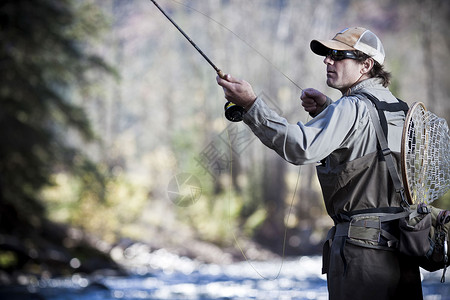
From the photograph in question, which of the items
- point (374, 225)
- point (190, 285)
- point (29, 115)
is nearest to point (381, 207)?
point (374, 225)

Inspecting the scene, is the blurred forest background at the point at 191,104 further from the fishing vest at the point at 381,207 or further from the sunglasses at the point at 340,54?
the fishing vest at the point at 381,207

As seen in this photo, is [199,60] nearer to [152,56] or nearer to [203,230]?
[152,56]

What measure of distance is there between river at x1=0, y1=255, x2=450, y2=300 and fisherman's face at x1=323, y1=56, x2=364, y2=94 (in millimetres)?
4852

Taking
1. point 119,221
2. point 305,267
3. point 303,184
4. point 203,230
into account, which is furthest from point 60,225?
point 303,184

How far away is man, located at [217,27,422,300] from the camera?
142cm

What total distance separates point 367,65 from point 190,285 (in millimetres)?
8143

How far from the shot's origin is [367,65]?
168 centimetres

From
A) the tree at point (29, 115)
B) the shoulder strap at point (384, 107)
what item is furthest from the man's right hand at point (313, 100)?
the tree at point (29, 115)

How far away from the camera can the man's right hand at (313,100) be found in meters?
1.90

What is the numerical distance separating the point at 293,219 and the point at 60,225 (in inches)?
217

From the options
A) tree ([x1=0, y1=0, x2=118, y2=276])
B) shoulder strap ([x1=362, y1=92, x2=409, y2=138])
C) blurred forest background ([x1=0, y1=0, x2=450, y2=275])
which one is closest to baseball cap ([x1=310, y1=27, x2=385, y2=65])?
shoulder strap ([x1=362, y1=92, x2=409, y2=138])

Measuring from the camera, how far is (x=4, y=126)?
314 inches

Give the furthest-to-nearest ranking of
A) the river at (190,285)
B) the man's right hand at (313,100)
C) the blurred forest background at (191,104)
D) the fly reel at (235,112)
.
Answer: the blurred forest background at (191,104) < the river at (190,285) < the man's right hand at (313,100) < the fly reel at (235,112)

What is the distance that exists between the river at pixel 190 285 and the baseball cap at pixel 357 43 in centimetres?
488
